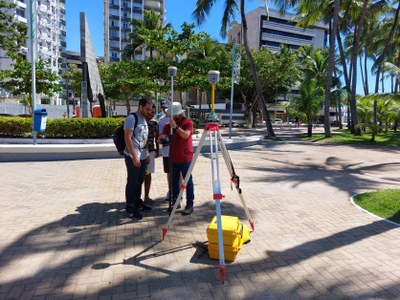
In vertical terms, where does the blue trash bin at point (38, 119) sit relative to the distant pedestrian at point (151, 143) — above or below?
above

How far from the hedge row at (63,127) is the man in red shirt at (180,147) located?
23.0 feet

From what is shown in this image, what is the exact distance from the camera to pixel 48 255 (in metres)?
3.60

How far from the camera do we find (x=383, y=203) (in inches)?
226

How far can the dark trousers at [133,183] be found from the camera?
4.56 m

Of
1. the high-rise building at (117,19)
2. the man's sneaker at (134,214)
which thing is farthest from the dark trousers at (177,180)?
the high-rise building at (117,19)

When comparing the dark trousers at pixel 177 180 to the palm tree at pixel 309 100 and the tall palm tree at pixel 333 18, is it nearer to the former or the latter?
the tall palm tree at pixel 333 18

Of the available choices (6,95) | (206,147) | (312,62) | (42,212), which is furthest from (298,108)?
(6,95)

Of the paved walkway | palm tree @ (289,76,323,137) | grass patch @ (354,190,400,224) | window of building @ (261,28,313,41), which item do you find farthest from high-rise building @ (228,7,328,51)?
the paved walkway

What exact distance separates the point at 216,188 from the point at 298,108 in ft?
63.2

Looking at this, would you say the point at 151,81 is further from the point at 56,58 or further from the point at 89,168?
the point at 56,58

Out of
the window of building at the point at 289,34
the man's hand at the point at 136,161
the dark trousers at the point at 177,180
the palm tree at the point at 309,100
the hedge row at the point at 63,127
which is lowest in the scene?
the dark trousers at the point at 177,180

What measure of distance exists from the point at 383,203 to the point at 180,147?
386cm

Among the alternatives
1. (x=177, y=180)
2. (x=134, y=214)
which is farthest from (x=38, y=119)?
(x=177, y=180)

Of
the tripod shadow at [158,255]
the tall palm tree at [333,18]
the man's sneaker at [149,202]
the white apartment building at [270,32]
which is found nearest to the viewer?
the tripod shadow at [158,255]
